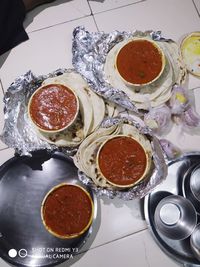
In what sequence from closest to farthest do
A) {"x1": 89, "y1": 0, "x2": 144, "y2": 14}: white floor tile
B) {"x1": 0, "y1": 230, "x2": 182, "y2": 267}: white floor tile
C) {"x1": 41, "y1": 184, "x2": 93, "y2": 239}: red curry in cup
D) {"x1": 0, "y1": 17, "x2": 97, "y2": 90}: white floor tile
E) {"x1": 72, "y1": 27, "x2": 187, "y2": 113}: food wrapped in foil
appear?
{"x1": 41, "y1": 184, "x2": 93, "y2": 239}: red curry in cup < {"x1": 0, "y1": 230, "x2": 182, "y2": 267}: white floor tile < {"x1": 72, "y1": 27, "x2": 187, "y2": 113}: food wrapped in foil < {"x1": 0, "y1": 17, "x2": 97, "y2": 90}: white floor tile < {"x1": 89, "y1": 0, "x2": 144, "y2": 14}: white floor tile

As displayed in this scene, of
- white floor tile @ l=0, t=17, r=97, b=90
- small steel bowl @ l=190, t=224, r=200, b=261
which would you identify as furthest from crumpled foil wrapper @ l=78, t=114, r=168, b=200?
white floor tile @ l=0, t=17, r=97, b=90

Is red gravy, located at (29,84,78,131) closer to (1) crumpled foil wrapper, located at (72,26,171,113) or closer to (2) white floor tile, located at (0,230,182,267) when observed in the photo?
(1) crumpled foil wrapper, located at (72,26,171,113)

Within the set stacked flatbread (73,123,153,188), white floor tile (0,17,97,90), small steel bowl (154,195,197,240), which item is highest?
white floor tile (0,17,97,90)

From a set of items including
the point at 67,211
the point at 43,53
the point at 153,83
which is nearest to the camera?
the point at 67,211

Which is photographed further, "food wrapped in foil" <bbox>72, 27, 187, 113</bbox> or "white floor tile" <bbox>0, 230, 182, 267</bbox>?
"food wrapped in foil" <bbox>72, 27, 187, 113</bbox>

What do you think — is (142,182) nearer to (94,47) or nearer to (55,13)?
(94,47)

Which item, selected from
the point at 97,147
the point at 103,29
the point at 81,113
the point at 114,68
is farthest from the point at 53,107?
the point at 103,29

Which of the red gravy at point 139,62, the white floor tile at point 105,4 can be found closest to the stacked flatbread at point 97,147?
the red gravy at point 139,62
